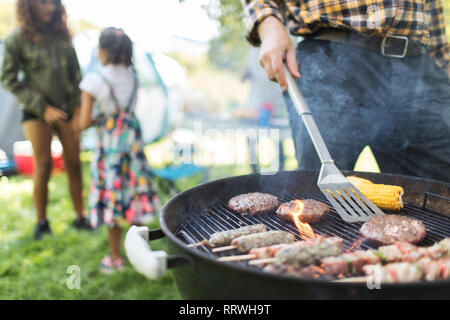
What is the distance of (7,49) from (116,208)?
2.25 metres

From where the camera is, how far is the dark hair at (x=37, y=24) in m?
3.89

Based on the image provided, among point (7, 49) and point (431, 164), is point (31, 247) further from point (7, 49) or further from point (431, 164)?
point (431, 164)

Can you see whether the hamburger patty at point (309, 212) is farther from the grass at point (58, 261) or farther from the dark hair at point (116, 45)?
the dark hair at point (116, 45)

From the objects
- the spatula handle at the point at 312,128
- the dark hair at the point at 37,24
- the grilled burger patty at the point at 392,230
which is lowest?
the grilled burger patty at the point at 392,230

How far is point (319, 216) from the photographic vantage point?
1802mm

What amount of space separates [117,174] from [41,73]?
181 centimetres

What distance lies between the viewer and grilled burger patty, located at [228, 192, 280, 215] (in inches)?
74.7

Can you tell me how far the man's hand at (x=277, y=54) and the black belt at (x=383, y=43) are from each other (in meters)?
0.39

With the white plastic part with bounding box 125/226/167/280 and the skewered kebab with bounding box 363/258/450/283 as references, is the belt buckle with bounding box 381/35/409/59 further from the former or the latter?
the white plastic part with bounding box 125/226/167/280

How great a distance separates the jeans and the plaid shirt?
0.14m

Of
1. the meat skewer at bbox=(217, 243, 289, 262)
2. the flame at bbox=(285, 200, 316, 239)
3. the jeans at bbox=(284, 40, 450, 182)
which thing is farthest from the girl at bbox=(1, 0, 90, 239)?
the meat skewer at bbox=(217, 243, 289, 262)

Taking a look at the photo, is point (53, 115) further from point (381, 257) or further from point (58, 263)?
point (381, 257)

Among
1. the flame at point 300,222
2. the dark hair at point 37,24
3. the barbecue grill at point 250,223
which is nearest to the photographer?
the barbecue grill at point 250,223
